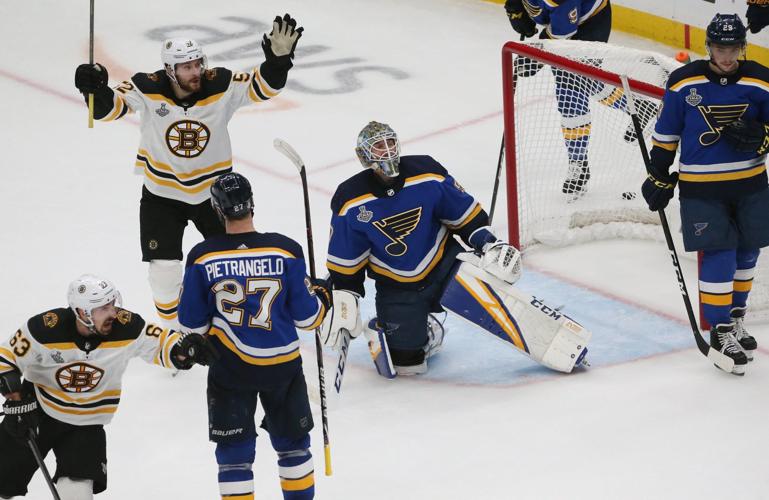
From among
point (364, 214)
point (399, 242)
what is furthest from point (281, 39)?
point (399, 242)

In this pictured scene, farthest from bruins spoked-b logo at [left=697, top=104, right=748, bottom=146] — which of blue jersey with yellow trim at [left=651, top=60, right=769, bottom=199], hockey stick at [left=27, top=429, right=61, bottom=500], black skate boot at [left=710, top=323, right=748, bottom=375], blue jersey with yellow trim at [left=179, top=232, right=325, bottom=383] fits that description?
hockey stick at [left=27, top=429, right=61, bottom=500]

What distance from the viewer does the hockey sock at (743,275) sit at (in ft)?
16.2

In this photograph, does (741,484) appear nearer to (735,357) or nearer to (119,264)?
(735,357)

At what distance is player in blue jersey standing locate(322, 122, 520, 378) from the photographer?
470 centimetres

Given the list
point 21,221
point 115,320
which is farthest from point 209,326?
point 21,221

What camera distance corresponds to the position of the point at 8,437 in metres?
3.81

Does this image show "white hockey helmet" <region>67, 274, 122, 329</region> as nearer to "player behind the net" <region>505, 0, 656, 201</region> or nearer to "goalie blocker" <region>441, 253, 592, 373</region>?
"goalie blocker" <region>441, 253, 592, 373</region>

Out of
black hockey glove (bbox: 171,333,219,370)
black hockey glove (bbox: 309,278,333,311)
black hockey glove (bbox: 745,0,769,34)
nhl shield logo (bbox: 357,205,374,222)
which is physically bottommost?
black hockey glove (bbox: 171,333,219,370)

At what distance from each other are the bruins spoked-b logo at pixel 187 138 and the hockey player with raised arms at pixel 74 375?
1176mm

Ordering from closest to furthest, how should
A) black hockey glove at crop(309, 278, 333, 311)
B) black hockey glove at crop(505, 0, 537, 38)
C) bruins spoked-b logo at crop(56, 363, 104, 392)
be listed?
bruins spoked-b logo at crop(56, 363, 104, 392) < black hockey glove at crop(309, 278, 333, 311) < black hockey glove at crop(505, 0, 537, 38)

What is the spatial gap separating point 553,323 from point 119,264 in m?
2.16

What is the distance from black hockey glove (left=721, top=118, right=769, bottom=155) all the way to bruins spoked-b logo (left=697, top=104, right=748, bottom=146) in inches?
1.1

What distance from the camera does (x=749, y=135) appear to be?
4.55 m

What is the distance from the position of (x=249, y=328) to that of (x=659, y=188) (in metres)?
1.75
